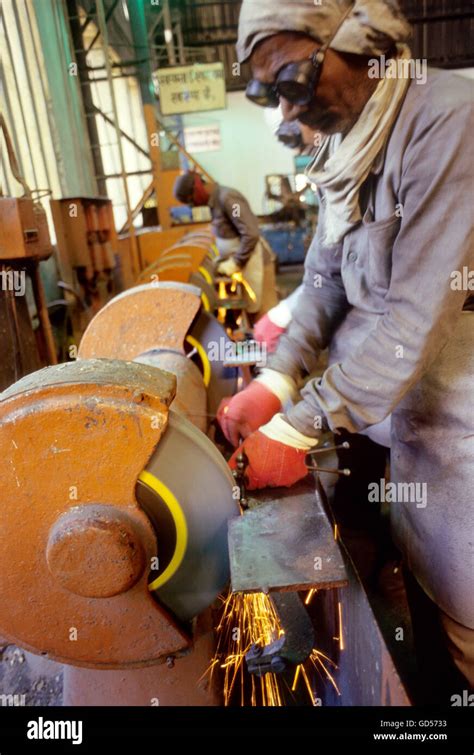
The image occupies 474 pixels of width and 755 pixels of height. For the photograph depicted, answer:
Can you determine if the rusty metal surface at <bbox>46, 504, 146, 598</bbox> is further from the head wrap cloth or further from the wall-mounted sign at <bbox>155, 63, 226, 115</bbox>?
the wall-mounted sign at <bbox>155, 63, 226, 115</bbox>

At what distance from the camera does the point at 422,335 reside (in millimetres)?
1325

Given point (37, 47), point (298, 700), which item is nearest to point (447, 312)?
point (298, 700)

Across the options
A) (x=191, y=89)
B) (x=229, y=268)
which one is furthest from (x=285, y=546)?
(x=191, y=89)

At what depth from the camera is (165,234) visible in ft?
24.7

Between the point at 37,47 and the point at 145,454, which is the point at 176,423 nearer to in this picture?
the point at 145,454

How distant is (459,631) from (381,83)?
155cm

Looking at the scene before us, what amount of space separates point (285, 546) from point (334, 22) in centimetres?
126

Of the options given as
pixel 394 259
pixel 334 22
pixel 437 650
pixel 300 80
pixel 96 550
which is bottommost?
pixel 437 650

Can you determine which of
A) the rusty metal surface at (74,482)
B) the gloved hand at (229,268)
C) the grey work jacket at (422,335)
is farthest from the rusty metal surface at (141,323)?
the gloved hand at (229,268)

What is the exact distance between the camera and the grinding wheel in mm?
1270

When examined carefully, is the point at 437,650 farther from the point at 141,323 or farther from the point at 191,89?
the point at 191,89

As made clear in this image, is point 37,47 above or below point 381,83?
A: above

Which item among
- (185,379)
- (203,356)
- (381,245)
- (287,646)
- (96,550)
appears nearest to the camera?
(96,550)

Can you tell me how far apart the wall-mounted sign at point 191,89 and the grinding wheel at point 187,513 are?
661 cm
